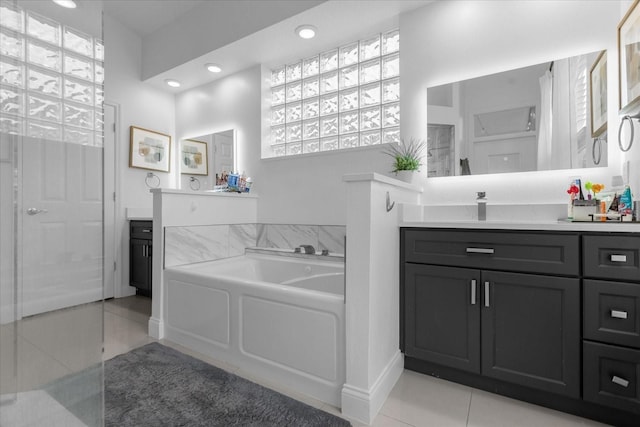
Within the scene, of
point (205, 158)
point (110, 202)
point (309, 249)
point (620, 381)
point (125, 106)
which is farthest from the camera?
point (205, 158)

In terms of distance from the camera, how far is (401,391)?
1.63 m

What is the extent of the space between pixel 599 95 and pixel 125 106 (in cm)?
419

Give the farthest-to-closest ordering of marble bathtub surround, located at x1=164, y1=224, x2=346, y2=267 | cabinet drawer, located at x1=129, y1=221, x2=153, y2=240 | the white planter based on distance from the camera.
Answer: cabinet drawer, located at x1=129, y1=221, x2=153, y2=240, marble bathtub surround, located at x1=164, y1=224, x2=346, y2=267, the white planter

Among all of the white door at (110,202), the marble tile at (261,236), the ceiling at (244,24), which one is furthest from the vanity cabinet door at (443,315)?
the white door at (110,202)

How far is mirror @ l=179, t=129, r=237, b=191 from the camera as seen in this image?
11.2 feet

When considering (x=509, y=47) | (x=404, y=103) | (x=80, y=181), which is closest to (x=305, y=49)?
(x=404, y=103)

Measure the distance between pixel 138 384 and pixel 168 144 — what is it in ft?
9.91

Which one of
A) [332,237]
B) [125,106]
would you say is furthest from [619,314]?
[125,106]

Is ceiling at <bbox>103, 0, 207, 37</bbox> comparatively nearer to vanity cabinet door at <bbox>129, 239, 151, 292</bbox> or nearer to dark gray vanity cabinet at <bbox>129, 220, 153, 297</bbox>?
dark gray vanity cabinet at <bbox>129, 220, 153, 297</bbox>

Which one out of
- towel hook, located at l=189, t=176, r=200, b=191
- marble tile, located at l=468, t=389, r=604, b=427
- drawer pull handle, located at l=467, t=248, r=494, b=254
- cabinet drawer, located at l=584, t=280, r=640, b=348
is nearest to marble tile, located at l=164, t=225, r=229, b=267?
towel hook, located at l=189, t=176, r=200, b=191

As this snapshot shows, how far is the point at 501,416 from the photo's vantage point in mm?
1429

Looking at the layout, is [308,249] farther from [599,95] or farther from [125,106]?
[125,106]

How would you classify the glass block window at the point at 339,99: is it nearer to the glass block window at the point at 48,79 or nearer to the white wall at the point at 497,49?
the white wall at the point at 497,49

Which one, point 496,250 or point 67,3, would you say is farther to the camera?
point 496,250
